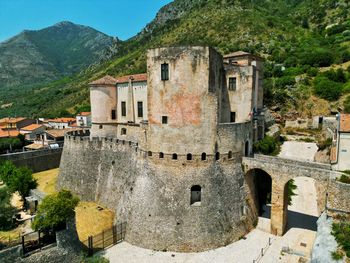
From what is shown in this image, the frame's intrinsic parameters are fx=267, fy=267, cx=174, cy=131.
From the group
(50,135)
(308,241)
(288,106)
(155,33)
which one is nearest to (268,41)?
(288,106)

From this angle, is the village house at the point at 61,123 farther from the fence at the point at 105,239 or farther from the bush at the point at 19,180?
the fence at the point at 105,239

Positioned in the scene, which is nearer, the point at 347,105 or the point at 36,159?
the point at 36,159

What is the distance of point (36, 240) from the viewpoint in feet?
58.4

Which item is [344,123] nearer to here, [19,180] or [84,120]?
[19,180]

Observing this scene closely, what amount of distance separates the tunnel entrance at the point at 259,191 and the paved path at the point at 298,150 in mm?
9297

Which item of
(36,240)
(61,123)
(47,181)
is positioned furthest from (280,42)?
(36,240)

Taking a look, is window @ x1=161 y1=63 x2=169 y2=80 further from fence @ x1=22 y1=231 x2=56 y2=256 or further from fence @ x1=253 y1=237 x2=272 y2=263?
fence @ x1=253 y1=237 x2=272 y2=263

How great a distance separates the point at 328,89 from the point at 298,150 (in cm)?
2248

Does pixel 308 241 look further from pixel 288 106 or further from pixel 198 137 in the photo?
pixel 288 106

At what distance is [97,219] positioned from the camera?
26.1 metres

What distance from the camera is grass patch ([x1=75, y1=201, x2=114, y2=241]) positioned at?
23.7 metres

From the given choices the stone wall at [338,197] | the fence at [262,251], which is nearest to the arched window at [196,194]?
the fence at [262,251]

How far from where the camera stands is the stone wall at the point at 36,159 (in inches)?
1706

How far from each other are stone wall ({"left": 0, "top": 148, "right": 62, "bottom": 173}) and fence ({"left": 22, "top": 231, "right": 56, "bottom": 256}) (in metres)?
30.0
